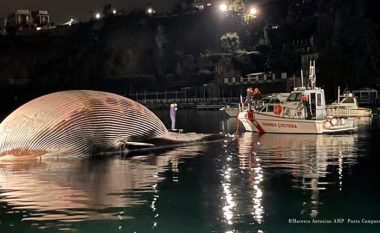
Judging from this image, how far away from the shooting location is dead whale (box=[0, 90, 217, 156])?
22.8m

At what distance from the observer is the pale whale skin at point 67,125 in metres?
22.8

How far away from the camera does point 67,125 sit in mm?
22891

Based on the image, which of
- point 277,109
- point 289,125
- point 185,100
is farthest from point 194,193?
point 185,100

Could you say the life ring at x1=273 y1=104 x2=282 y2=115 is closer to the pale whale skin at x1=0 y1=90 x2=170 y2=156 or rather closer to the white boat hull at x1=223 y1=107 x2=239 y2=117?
the pale whale skin at x1=0 y1=90 x2=170 y2=156

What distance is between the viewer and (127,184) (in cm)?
1644

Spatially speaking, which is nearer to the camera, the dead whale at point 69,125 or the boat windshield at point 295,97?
the dead whale at point 69,125

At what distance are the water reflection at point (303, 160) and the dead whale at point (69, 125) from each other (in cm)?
547

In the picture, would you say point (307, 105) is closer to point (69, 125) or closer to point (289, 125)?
point (289, 125)

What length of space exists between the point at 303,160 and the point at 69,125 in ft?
30.1

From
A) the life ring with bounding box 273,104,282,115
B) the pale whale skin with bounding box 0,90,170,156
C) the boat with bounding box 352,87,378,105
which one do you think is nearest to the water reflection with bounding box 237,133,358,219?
the life ring with bounding box 273,104,282,115

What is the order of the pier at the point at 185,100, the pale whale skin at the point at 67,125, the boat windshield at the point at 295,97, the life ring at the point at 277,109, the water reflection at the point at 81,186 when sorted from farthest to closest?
the pier at the point at 185,100, the boat windshield at the point at 295,97, the life ring at the point at 277,109, the pale whale skin at the point at 67,125, the water reflection at the point at 81,186

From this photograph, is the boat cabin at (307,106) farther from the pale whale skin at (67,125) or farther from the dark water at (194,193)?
the pale whale skin at (67,125)

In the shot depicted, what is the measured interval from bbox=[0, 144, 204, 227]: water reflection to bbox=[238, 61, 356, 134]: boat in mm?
16130

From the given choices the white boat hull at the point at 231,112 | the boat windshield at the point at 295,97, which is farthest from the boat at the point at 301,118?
the white boat hull at the point at 231,112
